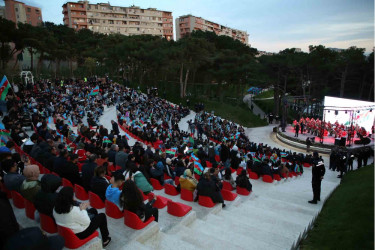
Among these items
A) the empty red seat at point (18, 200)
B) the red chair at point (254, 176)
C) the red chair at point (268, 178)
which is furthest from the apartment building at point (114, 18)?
the empty red seat at point (18, 200)

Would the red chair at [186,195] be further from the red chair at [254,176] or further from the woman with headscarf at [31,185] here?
the red chair at [254,176]

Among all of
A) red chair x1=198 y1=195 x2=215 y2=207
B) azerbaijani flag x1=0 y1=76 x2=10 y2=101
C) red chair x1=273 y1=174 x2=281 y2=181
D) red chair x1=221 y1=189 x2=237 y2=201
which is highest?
azerbaijani flag x1=0 y1=76 x2=10 y2=101

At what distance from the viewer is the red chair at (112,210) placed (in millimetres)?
4473

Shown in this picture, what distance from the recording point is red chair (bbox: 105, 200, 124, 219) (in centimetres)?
447

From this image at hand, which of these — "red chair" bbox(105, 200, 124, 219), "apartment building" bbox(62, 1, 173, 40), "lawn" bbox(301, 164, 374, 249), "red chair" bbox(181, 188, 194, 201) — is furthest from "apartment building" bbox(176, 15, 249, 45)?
"red chair" bbox(105, 200, 124, 219)

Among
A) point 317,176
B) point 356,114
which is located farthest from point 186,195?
point 356,114

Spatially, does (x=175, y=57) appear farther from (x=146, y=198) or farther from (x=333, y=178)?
(x=146, y=198)

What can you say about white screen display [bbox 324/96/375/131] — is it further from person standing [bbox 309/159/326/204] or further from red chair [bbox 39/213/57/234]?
red chair [bbox 39/213/57/234]

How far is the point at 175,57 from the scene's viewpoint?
110 feet

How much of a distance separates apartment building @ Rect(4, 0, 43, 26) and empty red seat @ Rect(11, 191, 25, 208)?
62855 mm

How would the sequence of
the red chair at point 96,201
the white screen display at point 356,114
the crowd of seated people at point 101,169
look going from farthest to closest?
the white screen display at point 356,114, the red chair at point 96,201, the crowd of seated people at point 101,169

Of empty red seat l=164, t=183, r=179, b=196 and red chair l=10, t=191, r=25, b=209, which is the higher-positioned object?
red chair l=10, t=191, r=25, b=209

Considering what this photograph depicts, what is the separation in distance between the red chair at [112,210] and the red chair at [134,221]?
12.8 inches

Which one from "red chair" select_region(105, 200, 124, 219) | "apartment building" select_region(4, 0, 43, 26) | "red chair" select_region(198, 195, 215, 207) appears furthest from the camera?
"apartment building" select_region(4, 0, 43, 26)
